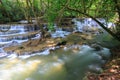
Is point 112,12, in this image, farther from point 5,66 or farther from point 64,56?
point 5,66

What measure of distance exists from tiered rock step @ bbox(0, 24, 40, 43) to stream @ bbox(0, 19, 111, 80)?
151 cm

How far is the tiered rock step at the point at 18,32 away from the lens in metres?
14.2

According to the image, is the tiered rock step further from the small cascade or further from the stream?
the small cascade

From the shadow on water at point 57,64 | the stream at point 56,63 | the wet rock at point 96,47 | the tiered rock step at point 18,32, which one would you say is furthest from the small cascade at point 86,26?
the shadow on water at point 57,64

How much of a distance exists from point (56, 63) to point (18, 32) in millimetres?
7316

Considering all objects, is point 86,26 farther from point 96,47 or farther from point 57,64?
point 57,64

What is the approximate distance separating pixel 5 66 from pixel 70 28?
833 cm

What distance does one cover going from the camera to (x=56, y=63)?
31.1 ft

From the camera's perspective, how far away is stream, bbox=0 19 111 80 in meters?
8.18

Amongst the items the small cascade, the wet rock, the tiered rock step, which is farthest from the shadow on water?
the small cascade

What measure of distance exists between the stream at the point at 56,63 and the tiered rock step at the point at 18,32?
1.51m

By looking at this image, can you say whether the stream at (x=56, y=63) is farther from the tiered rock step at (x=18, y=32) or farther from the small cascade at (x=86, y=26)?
the small cascade at (x=86, y=26)

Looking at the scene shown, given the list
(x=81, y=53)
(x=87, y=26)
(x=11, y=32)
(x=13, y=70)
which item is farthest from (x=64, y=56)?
(x=87, y=26)

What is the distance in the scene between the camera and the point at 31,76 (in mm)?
8188
